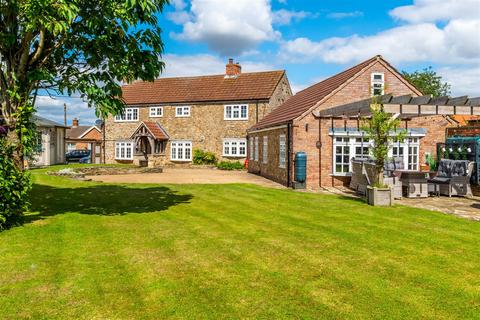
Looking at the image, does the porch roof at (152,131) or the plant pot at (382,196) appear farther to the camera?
the porch roof at (152,131)

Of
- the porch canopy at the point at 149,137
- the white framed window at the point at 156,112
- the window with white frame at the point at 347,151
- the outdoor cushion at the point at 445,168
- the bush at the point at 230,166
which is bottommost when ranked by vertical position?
the bush at the point at 230,166

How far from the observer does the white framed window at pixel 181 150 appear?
3651cm

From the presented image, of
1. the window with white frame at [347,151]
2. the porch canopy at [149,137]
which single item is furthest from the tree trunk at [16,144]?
the porch canopy at [149,137]

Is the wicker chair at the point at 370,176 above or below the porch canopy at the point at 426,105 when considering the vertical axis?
below

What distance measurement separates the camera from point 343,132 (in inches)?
719

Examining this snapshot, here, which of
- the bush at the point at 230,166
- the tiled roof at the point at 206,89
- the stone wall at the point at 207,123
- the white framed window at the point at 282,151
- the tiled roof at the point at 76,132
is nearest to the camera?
the white framed window at the point at 282,151

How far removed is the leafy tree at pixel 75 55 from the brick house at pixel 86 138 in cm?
3483

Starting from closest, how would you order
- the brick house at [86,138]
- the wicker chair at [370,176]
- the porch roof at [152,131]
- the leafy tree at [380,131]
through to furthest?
the leafy tree at [380,131], the wicker chair at [370,176], the porch roof at [152,131], the brick house at [86,138]

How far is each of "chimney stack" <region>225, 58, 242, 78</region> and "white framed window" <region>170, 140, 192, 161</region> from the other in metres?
8.34

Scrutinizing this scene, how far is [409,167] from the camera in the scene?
1908 cm

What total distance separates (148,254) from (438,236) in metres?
6.23

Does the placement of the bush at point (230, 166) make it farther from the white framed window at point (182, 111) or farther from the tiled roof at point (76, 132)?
the tiled roof at point (76, 132)

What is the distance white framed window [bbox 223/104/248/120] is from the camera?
34.6 meters

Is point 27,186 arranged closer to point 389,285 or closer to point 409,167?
point 389,285
